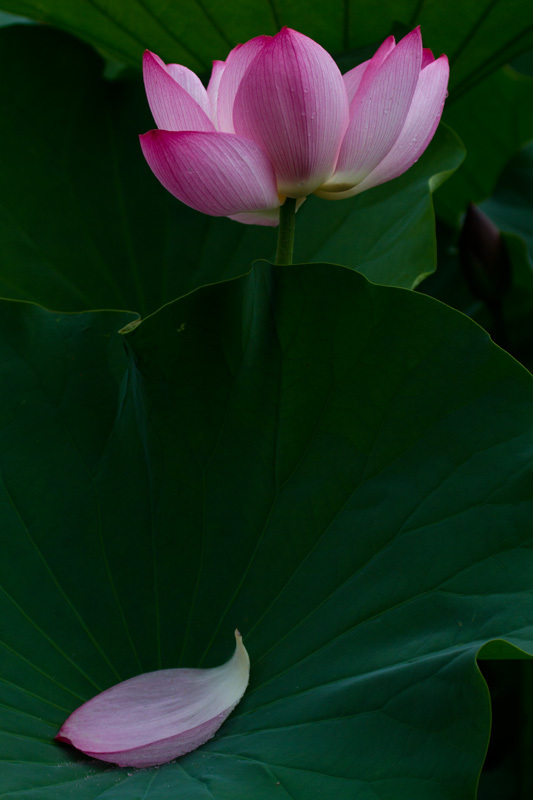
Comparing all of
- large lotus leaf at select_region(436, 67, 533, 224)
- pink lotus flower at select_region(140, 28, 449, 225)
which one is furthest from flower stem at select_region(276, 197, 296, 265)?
large lotus leaf at select_region(436, 67, 533, 224)

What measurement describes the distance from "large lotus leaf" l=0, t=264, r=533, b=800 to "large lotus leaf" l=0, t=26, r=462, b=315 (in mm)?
318

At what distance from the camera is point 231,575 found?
25.8 inches

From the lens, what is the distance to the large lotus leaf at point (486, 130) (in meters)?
1.33

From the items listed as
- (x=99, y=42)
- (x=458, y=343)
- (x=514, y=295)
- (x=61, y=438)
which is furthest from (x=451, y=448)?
(x=99, y=42)

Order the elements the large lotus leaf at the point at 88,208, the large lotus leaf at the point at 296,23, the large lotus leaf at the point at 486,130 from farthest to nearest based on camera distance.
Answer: the large lotus leaf at the point at 486,130
the large lotus leaf at the point at 88,208
the large lotus leaf at the point at 296,23

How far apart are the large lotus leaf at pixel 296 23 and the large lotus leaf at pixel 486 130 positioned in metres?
0.39

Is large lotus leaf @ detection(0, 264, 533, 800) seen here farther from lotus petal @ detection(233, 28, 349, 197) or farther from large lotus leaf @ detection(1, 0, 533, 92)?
large lotus leaf @ detection(1, 0, 533, 92)

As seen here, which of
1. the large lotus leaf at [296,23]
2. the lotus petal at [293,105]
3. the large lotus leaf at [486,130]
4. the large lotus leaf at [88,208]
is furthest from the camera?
the large lotus leaf at [486,130]

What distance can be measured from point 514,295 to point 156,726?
812 millimetres

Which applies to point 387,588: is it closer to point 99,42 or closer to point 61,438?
point 61,438

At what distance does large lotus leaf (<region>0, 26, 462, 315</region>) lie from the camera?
3.20 ft

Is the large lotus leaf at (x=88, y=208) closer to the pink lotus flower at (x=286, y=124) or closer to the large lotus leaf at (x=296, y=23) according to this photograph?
the large lotus leaf at (x=296, y=23)

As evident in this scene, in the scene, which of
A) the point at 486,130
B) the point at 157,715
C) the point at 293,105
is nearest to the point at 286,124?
the point at 293,105

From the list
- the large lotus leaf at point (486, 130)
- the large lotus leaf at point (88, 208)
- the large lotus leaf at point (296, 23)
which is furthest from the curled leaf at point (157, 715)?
the large lotus leaf at point (486, 130)
